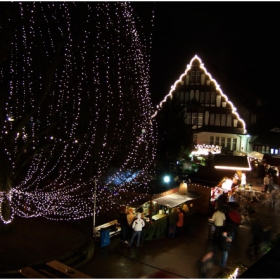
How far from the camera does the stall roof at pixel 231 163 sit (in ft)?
73.6

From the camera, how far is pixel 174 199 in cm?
1611

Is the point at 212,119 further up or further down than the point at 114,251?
further up

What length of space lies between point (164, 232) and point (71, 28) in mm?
8722

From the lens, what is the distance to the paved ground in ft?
34.5

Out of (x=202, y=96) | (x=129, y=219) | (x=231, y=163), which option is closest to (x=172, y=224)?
(x=129, y=219)

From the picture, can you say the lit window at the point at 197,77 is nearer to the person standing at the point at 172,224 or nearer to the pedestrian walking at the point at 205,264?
the person standing at the point at 172,224

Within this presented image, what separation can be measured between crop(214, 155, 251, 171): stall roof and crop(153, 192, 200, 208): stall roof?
228 inches

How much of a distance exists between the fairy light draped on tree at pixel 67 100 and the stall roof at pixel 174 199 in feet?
5.90

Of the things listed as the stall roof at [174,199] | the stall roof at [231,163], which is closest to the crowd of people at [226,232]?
the stall roof at [174,199]

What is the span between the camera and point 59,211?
1538cm

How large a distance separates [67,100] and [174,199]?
6.85 meters

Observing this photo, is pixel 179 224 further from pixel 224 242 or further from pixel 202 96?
pixel 202 96

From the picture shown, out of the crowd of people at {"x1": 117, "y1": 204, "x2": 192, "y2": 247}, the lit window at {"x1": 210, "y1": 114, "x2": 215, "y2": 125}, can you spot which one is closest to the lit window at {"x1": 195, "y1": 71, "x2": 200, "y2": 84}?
the lit window at {"x1": 210, "y1": 114, "x2": 215, "y2": 125}

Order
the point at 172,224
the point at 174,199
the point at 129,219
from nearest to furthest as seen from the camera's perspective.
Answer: the point at 129,219, the point at 172,224, the point at 174,199
